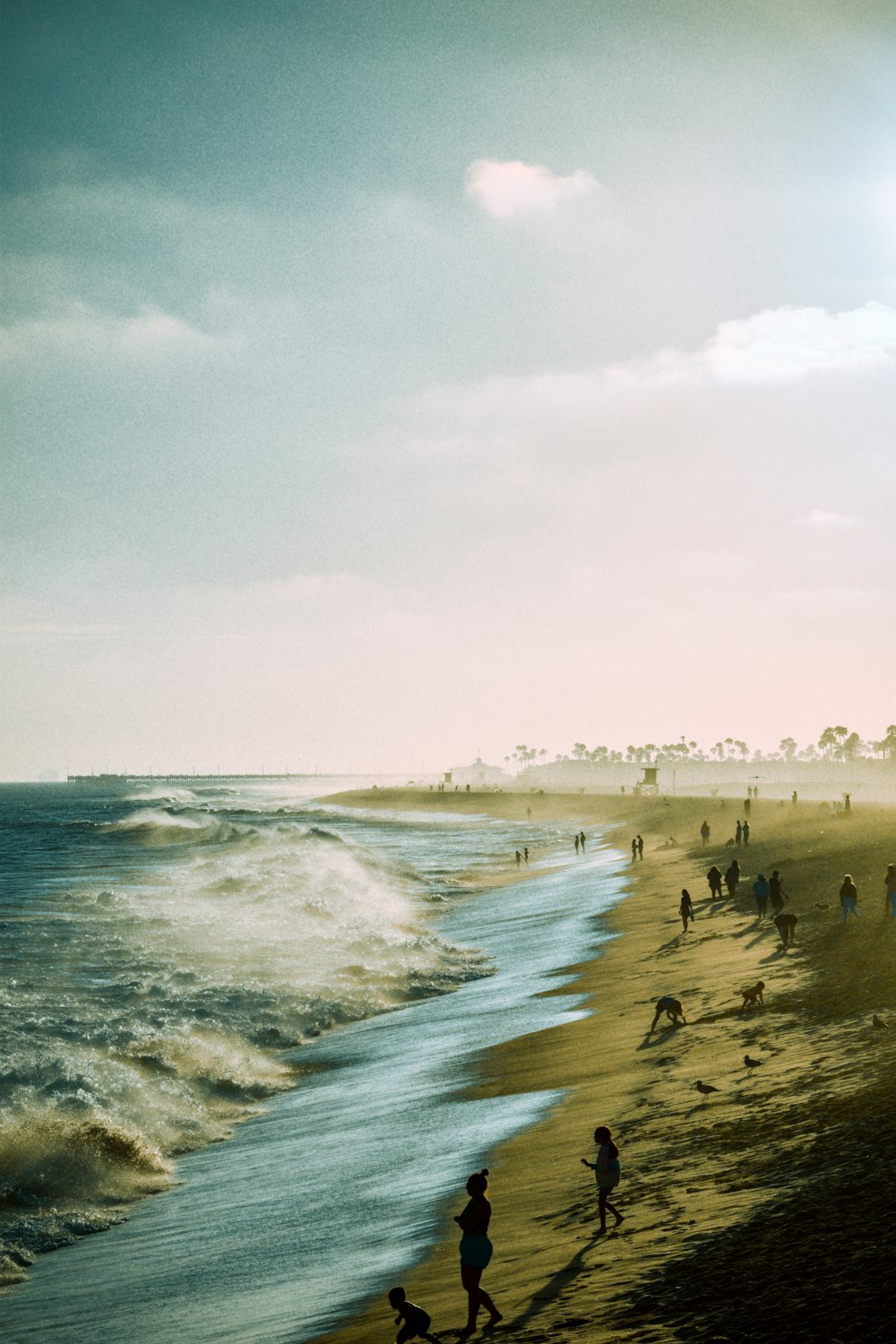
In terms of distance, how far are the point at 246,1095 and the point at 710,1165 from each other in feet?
36.7

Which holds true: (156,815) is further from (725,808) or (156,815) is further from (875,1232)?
(875,1232)

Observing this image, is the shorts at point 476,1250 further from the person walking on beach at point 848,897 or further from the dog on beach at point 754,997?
the person walking on beach at point 848,897

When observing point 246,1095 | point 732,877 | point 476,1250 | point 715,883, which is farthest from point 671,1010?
point 715,883

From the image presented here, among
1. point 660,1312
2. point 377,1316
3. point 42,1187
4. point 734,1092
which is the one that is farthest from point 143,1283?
point 734,1092

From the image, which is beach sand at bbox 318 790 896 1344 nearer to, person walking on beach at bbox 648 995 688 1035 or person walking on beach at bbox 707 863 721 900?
person walking on beach at bbox 648 995 688 1035

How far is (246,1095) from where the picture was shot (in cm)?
1909

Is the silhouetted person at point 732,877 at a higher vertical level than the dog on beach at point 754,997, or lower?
lower

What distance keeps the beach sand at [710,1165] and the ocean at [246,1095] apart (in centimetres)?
100

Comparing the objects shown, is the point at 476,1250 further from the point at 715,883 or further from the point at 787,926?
the point at 715,883

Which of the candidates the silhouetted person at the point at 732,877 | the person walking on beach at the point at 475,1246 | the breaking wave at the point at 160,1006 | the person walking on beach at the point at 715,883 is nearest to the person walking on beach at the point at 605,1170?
the person walking on beach at the point at 475,1246

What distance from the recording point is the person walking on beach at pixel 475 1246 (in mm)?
7941

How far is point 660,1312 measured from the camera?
7.59 metres

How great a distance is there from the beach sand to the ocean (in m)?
1.00

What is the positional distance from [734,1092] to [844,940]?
9.87 meters
